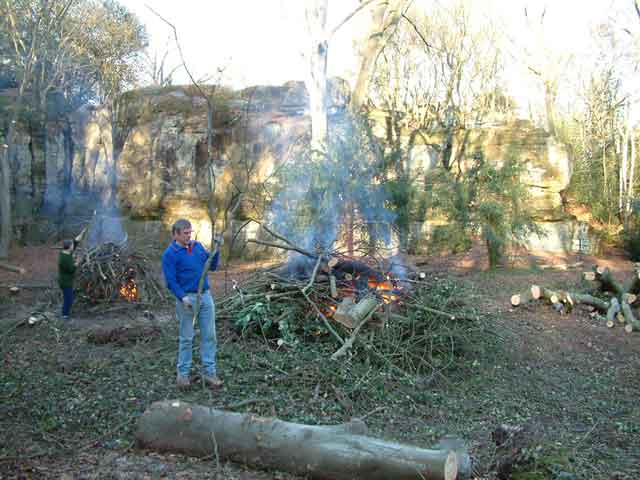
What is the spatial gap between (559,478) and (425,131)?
17.0 metres

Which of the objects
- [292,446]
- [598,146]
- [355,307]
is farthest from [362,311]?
[598,146]

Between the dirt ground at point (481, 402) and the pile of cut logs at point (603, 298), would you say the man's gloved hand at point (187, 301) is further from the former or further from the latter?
the pile of cut logs at point (603, 298)

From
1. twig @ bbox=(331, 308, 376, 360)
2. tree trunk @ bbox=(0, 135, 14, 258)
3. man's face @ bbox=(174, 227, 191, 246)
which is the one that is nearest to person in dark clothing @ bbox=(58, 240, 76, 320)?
man's face @ bbox=(174, 227, 191, 246)

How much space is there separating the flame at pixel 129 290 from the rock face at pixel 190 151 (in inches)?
252

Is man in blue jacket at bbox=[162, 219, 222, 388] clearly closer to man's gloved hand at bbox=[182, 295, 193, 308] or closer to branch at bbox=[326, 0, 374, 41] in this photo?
man's gloved hand at bbox=[182, 295, 193, 308]

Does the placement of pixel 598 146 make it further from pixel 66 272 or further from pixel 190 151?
pixel 66 272

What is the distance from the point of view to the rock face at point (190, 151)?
17.3 meters

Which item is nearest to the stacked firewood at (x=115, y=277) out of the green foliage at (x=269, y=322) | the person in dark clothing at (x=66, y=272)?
the person in dark clothing at (x=66, y=272)

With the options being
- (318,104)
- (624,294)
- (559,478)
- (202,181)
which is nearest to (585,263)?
(624,294)

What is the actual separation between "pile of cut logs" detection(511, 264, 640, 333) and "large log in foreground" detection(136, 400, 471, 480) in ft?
19.6

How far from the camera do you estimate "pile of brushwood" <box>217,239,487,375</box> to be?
21.4 ft

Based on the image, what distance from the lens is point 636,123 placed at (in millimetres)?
19812

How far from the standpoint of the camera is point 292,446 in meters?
4.04

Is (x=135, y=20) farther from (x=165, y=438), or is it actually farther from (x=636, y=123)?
(x=165, y=438)
